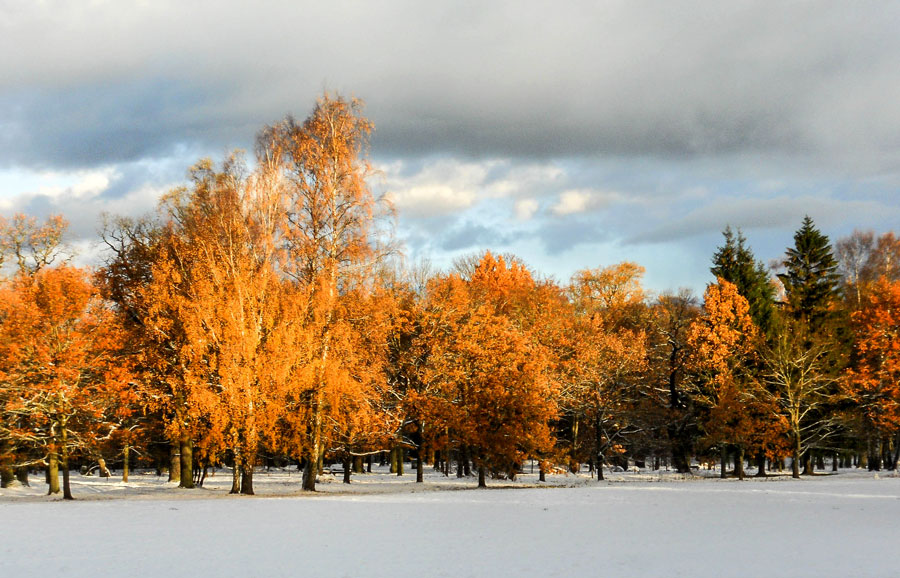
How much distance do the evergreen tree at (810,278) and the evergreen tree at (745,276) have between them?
273 cm

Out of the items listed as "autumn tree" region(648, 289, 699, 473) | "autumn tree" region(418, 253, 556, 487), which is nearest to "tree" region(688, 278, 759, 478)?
"autumn tree" region(648, 289, 699, 473)

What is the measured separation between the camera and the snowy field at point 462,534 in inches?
599

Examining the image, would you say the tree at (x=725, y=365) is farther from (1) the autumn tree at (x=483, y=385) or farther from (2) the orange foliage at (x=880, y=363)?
(1) the autumn tree at (x=483, y=385)

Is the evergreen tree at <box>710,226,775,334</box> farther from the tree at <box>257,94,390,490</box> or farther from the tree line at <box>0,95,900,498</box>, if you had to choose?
the tree at <box>257,94,390,490</box>

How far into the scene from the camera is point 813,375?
162 ft

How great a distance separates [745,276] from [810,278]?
235 inches

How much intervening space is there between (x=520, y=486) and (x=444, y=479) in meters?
7.73

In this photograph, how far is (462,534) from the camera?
802 inches

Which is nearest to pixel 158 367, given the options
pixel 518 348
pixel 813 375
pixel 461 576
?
pixel 518 348

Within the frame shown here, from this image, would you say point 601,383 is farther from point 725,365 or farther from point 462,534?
point 462,534

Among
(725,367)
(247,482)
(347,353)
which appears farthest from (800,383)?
(247,482)

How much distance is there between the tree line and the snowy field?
4429 mm

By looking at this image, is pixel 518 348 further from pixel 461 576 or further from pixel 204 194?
pixel 461 576

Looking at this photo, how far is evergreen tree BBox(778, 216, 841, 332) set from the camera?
180ft
